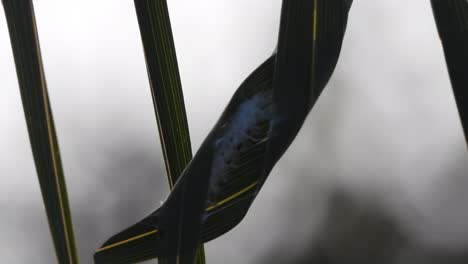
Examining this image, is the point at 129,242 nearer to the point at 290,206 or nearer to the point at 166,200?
the point at 166,200

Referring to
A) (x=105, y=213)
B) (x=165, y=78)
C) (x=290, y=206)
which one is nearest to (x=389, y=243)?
(x=290, y=206)

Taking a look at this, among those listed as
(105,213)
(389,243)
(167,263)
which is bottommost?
(389,243)

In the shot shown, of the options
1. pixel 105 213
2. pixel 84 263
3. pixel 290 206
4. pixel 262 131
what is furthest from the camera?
pixel 290 206

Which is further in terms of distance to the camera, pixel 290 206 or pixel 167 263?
pixel 290 206
